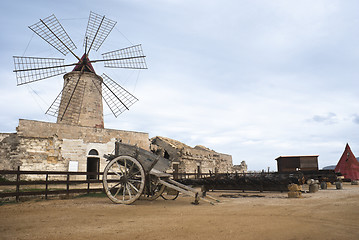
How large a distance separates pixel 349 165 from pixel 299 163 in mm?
4421

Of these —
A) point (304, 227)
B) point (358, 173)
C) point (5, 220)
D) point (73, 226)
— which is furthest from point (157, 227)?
point (358, 173)

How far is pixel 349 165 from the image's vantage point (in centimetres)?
2033

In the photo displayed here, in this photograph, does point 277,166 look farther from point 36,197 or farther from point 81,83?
point 36,197

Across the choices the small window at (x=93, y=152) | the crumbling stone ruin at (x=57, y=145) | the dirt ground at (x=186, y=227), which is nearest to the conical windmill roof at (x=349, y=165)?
the crumbling stone ruin at (x=57, y=145)

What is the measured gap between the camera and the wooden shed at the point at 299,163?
79.3ft

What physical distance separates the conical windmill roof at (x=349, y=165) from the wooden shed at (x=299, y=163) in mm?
3357

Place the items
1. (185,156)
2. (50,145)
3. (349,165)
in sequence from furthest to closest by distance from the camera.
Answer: (349,165) → (185,156) → (50,145)

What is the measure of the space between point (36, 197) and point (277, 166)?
73.8 feet

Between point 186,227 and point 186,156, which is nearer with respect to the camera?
point 186,227

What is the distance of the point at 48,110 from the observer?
17438 millimetres

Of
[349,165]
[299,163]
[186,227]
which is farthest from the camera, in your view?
[299,163]

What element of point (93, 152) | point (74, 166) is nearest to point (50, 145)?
point (74, 166)

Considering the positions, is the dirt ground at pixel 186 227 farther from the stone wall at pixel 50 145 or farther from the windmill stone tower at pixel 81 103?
the windmill stone tower at pixel 81 103

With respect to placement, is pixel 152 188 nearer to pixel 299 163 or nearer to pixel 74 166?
pixel 74 166
